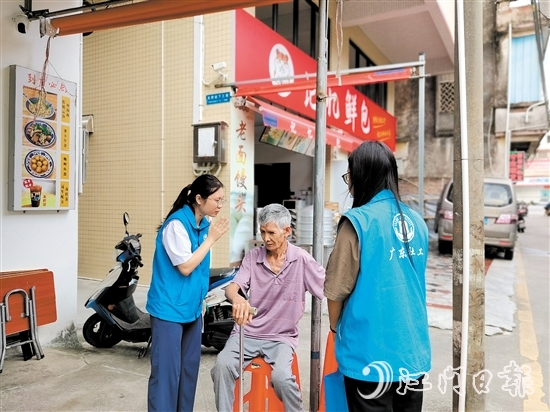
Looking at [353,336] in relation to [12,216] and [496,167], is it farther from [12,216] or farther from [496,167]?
[496,167]

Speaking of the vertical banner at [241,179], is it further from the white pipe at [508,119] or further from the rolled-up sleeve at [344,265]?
the white pipe at [508,119]

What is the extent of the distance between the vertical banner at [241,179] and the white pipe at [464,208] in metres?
4.19

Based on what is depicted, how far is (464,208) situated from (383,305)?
663mm

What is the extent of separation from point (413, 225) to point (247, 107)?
4.66m

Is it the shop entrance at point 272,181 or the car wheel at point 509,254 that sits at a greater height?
the shop entrance at point 272,181

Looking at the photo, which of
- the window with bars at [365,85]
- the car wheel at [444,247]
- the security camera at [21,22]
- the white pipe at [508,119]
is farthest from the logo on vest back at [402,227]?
the white pipe at [508,119]

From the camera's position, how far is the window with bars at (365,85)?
10312 mm

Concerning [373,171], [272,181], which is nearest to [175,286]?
[373,171]

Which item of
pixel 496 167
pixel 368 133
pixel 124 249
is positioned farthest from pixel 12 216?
pixel 496 167

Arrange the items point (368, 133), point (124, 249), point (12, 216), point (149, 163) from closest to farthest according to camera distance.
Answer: point (12, 216) → point (124, 249) → point (149, 163) → point (368, 133)

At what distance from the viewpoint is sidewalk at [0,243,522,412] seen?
2873 mm

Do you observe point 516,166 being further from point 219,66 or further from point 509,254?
point 219,66

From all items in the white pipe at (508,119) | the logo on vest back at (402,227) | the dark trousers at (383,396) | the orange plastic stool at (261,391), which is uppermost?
the white pipe at (508,119)

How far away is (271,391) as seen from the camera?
2.29 m
